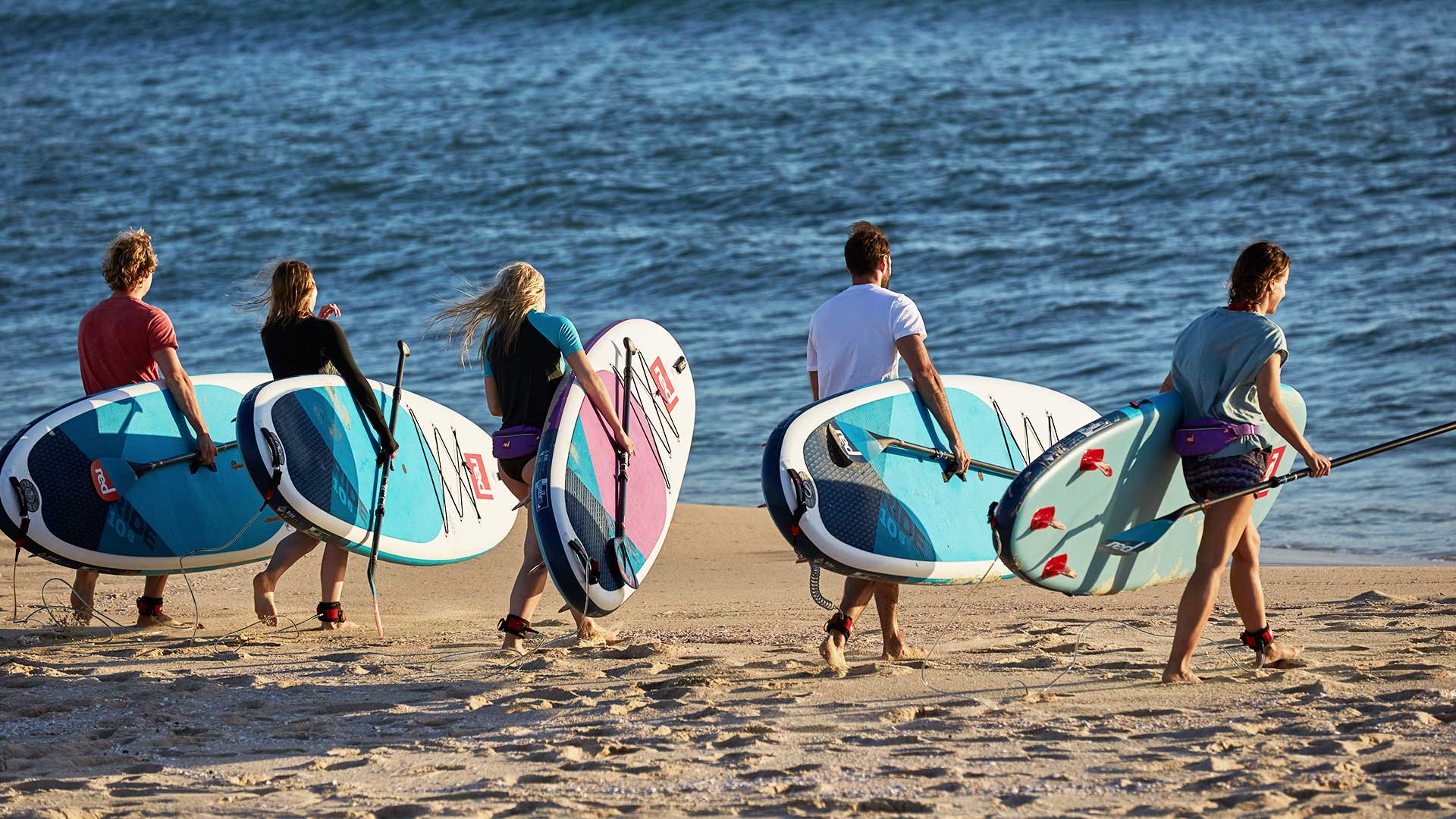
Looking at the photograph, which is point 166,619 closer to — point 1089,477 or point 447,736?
point 447,736

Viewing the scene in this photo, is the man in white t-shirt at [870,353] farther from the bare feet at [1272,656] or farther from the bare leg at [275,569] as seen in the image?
the bare leg at [275,569]

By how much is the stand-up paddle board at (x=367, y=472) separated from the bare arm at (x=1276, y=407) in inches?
124

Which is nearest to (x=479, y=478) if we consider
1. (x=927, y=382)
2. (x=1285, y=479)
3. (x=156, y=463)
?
(x=156, y=463)

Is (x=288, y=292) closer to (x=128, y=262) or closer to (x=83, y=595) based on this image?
(x=128, y=262)

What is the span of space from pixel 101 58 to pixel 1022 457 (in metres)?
31.5

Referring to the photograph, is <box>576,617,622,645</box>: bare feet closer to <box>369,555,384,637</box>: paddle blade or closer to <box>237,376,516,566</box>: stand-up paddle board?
<box>369,555,384,637</box>: paddle blade

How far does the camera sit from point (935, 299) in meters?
13.5

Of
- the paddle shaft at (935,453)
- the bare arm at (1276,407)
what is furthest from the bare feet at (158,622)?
the bare arm at (1276,407)

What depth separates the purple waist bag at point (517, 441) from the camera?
4.96m

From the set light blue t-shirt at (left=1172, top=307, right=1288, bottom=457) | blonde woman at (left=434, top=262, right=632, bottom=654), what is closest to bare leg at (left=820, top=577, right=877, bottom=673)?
blonde woman at (left=434, top=262, right=632, bottom=654)

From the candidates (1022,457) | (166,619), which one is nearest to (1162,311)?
(1022,457)

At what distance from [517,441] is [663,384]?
102 cm

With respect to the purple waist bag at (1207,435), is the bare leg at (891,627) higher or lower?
lower

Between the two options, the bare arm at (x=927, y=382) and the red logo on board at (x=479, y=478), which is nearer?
the bare arm at (x=927, y=382)
